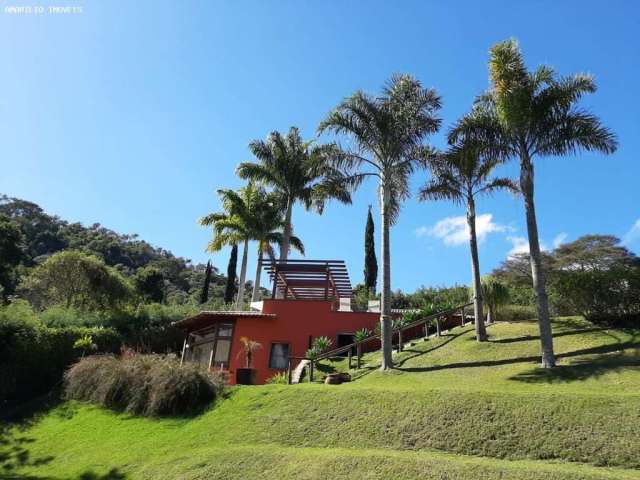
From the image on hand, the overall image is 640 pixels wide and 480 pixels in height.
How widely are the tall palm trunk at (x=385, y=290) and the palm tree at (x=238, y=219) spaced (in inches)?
535

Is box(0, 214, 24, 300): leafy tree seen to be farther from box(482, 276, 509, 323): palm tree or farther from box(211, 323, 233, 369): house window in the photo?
box(482, 276, 509, 323): palm tree

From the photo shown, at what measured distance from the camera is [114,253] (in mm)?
64688

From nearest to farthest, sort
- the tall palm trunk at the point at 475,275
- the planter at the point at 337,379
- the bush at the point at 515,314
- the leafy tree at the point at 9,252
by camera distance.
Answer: the planter at the point at 337,379 → the tall palm trunk at the point at 475,275 → the bush at the point at 515,314 → the leafy tree at the point at 9,252

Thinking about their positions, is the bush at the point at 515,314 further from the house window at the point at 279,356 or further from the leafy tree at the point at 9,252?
the leafy tree at the point at 9,252

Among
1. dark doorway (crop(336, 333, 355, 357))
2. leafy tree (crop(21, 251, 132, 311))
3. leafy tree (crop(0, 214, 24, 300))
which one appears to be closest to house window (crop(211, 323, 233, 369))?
dark doorway (crop(336, 333, 355, 357))

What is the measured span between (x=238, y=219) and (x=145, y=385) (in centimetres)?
1653

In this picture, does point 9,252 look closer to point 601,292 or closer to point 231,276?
point 231,276

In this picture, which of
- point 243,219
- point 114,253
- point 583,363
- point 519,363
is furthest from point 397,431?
point 114,253

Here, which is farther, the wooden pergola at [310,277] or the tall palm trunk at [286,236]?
the tall palm trunk at [286,236]

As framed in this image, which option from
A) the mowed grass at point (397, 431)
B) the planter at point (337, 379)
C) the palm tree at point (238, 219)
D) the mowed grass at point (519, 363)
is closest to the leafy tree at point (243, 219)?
the palm tree at point (238, 219)

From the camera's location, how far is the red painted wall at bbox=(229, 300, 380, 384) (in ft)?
68.3

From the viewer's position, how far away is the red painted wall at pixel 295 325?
68.3 feet

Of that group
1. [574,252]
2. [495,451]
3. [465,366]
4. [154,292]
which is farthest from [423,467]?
[154,292]

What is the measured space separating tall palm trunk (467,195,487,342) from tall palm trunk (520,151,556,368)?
9.55 ft
